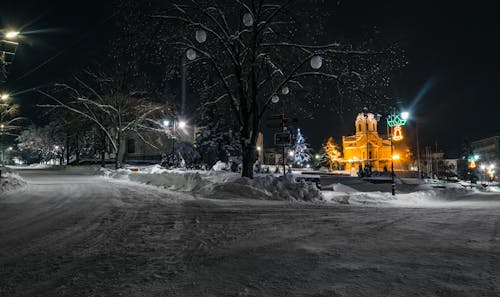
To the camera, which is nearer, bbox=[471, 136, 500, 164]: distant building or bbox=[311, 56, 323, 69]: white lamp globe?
bbox=[311, 56, 323, 69]: white lamp globe

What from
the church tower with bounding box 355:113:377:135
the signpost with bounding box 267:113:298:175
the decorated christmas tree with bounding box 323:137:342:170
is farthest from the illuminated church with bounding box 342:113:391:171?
the signpost with bounding box 267:113:298:175

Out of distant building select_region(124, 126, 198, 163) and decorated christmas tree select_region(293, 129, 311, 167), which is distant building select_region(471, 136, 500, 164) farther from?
distant building select_region(124, 126, 198, 163)

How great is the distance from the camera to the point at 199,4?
641 inches

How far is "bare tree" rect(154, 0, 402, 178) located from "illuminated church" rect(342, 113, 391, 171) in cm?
6847

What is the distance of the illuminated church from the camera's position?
83.2m

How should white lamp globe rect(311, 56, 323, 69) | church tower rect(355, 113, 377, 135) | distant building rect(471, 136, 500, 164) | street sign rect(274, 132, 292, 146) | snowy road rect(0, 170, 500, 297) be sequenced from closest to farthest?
snowy road rect(0, 170, 500, 297), white lamp globe rect(311, 56, 323, 69), street sign rect(274, 132, 292, 146), church tower rect(355, 113, 377, 135), distant building rect(471, 136, 500, 164)

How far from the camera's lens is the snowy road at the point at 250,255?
366 centimetres

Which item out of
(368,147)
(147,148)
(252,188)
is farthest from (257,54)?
(368,147)

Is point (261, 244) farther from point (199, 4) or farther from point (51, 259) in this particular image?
point (199, 4)

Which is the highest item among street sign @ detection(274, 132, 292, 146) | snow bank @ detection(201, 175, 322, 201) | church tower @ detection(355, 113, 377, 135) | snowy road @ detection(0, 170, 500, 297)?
church tower @ detection(355, 113, 377, 135)

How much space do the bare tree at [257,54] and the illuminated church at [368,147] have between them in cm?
6847

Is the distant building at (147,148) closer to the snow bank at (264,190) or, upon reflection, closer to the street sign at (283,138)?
the street sign at (283,138)

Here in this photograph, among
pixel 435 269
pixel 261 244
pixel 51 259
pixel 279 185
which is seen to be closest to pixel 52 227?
pixel 51 259

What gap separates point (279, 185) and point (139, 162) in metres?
42.5
